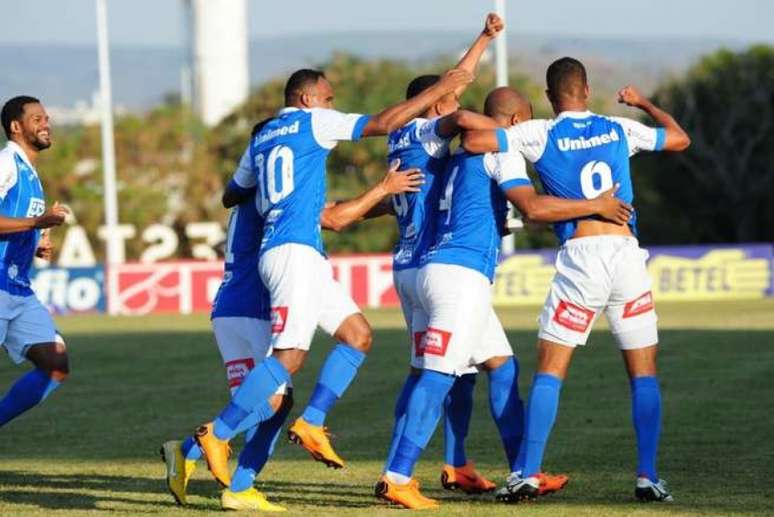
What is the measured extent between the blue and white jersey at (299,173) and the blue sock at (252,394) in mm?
702

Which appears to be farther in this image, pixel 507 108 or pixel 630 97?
pixel 630 97

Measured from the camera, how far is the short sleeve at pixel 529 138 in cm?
1038

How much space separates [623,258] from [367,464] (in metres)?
2.97

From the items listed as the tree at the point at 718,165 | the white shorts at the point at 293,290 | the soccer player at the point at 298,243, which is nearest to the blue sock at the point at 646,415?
the soccer player at the point at 298,243

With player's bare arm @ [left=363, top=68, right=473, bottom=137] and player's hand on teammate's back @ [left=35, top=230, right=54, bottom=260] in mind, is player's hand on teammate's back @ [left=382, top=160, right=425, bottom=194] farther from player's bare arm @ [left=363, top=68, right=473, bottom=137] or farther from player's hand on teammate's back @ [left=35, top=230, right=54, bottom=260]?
player's hand on teammate's back @ [left=35, top=230, right=54, bottom=260]

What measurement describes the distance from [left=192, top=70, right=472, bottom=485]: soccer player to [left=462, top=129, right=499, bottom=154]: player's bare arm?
287 millimetres

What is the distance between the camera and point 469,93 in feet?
223

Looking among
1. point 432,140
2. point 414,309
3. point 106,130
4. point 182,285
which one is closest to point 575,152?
point 432,140

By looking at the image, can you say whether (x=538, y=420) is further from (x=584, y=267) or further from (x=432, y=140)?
→ (x=432, y=140)

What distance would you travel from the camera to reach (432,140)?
10656mm

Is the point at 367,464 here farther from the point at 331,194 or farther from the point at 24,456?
the point at 331,194

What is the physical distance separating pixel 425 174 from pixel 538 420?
5.21 feet

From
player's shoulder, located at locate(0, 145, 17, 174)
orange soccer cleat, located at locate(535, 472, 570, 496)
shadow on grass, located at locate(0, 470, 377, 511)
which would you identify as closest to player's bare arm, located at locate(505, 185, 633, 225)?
orange soccer cleat, located at locate(535, 472, 570, 496)

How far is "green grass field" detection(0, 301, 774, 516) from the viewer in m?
10.8
